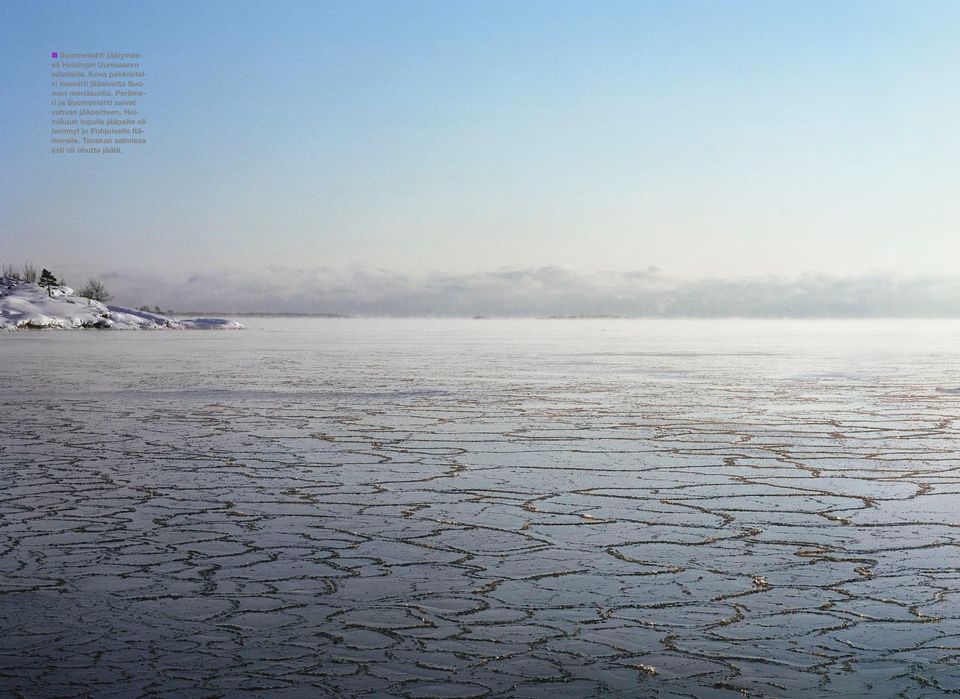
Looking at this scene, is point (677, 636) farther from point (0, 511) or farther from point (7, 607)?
point (0, 511)

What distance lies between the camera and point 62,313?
56938 millimetres

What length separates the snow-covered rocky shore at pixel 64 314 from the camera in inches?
2143

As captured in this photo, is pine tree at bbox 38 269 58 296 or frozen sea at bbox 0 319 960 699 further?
pine tree at bbox 38 269 58 296

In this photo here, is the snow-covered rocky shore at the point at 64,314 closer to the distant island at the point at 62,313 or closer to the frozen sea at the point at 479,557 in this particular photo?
the distant island at the point at 62,313

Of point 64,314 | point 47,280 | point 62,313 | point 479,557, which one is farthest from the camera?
point 47,280

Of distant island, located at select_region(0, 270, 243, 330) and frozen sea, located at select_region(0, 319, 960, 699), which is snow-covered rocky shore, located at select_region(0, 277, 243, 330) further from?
frozen sea, located at select_region(0, 319, 960, 699)

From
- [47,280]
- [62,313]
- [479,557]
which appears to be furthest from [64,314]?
[479,557]

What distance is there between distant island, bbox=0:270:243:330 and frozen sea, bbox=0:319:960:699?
4960cm

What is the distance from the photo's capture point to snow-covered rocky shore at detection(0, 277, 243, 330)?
5444cm

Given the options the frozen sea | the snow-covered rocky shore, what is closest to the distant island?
the snow-covered rocky shore

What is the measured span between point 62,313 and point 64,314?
0.21 metres

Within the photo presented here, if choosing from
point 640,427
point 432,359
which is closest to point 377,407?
point 640,427

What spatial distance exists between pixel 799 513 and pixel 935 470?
1721mm

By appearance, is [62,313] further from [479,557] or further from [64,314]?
[479,557]
